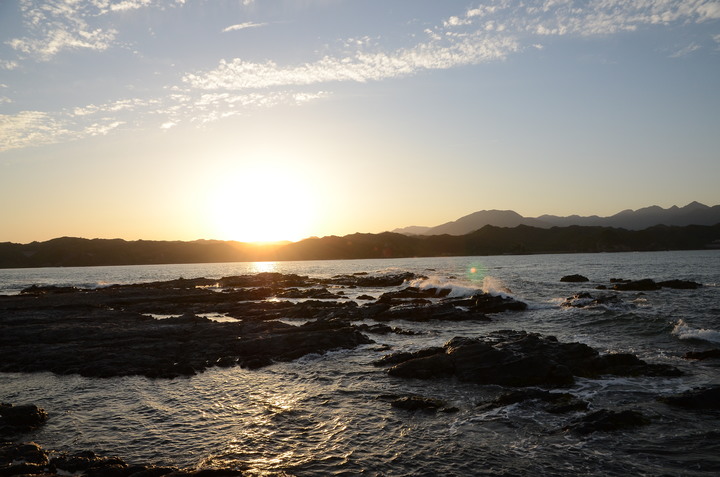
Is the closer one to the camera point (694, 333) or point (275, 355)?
point (275, 355)

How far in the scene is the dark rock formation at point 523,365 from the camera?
816 inches

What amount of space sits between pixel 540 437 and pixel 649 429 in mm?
3868

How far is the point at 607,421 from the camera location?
15.1m

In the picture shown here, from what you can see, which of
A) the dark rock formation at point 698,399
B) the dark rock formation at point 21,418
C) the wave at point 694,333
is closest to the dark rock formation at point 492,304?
the wave at point 694,333

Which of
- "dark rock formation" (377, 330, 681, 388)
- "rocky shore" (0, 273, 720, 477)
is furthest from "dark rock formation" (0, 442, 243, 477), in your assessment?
"dark rock formation" (377, 330, 681, 388)

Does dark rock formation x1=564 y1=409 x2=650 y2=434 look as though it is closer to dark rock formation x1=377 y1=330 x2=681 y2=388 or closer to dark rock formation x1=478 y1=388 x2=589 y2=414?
dark rock formation x1=478 y1=388 x2=589 y2=414

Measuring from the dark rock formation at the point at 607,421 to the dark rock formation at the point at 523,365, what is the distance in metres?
4.56

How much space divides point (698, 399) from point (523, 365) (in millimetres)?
6863

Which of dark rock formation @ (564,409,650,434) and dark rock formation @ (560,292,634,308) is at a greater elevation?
dark rock formation @ (564,409,650,434)

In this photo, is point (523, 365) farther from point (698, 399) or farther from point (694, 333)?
point (694, 333)

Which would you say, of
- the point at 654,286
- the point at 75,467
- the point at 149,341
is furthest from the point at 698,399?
the point at 654,286

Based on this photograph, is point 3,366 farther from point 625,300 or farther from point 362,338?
point 625,300

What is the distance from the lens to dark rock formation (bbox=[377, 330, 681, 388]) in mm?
20734

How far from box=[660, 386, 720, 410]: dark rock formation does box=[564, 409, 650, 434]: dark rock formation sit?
2.38 metres
